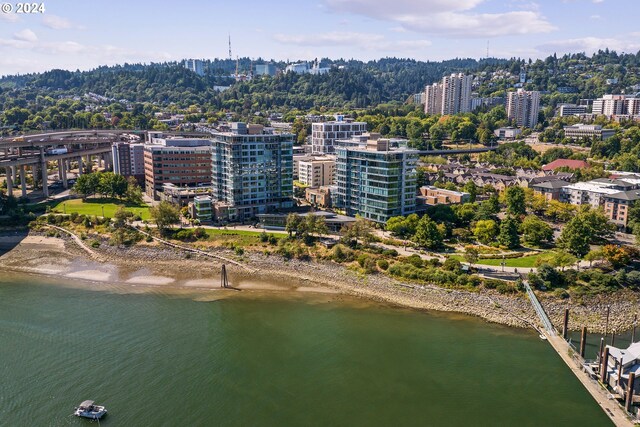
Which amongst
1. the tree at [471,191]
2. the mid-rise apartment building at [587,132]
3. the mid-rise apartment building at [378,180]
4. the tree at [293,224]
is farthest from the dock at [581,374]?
the mid-rise apartment building at [587,132]

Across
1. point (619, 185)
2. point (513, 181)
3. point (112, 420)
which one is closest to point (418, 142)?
point (513, 181)

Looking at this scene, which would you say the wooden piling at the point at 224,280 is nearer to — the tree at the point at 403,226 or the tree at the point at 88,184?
the tree at the point at 403,226

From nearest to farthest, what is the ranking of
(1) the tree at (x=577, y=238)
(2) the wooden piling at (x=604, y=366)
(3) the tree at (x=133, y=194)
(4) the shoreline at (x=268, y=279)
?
(2) the wooden piling at (x=604, y=366)
(4) the shoreline at (x=268, y=279)
(1) the tree at (x=577, y=238)
(3) the tree at (x=133, y=194)

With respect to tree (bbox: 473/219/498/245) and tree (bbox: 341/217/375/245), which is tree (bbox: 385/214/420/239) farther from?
tree (bbox: 473/219/498/245)

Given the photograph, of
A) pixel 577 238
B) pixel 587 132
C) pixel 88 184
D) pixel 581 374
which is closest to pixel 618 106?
pixel 587 132

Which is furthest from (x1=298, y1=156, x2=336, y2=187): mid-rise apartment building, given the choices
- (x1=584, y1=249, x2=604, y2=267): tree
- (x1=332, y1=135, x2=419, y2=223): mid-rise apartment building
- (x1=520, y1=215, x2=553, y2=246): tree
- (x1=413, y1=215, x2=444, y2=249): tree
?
(x1=584, y1=249, x2=604, y2=267): tree

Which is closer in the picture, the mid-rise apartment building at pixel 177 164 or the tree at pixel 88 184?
the mid-rise apartment building at pixel 177 164

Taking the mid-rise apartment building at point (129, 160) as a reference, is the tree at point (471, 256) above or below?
below
